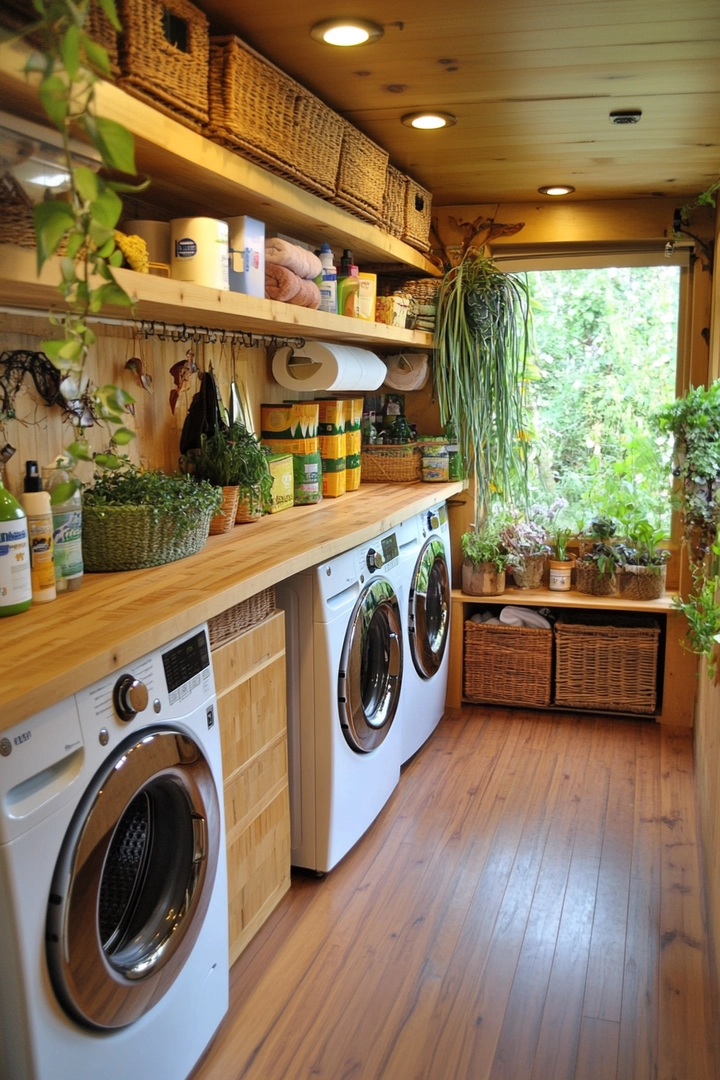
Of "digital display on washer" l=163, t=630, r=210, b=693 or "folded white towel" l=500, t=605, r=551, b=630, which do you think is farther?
"folded white towel" l=500, t=605, r=551, b=630

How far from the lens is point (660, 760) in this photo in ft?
11.2

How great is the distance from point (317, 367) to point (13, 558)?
1691 mm

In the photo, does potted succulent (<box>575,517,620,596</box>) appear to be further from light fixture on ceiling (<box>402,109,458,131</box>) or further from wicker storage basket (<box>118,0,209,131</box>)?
wicker storage basket (<box>118,0,209,131</box>)

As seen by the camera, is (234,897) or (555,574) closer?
(234,897)

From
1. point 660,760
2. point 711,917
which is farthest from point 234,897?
point 660,760

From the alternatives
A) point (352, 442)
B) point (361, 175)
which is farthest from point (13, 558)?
point (352, 442)

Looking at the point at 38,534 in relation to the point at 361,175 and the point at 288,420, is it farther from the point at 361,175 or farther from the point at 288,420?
the point at 361,175

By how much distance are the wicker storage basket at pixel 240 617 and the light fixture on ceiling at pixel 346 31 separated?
1268 mm

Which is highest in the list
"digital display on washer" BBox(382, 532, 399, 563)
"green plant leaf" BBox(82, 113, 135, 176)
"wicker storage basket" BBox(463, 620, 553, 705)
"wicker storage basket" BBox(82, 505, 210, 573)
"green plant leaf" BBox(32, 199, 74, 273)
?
"green plant leaf" BBox(82, 113, 135, 176)

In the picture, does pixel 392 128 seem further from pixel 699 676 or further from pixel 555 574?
pixel 699 676

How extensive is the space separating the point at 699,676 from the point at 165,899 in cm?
236

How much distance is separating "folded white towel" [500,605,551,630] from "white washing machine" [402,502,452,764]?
0.94 ft

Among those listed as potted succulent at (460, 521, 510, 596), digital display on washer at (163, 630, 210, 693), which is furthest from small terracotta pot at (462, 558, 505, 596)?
digital display on washer at (163, 630, 210, 693)

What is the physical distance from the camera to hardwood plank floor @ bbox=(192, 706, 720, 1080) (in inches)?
73.8
